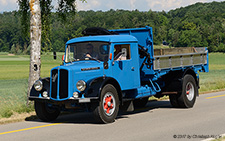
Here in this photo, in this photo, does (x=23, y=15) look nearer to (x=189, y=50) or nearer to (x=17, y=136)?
(x=189, y=50)

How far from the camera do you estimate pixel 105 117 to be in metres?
10.2

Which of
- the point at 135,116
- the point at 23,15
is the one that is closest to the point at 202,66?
the point at 135,116

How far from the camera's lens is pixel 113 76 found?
10875 mm

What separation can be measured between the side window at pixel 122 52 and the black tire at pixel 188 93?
9.11ft

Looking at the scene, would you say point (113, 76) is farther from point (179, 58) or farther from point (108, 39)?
point (179, 58)

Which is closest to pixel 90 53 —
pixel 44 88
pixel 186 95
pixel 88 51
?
pixel 88 51

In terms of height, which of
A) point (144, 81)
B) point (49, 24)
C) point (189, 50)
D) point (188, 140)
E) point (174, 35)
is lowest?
point (188, 140)

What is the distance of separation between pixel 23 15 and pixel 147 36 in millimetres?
6230

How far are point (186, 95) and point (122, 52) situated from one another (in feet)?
11.5

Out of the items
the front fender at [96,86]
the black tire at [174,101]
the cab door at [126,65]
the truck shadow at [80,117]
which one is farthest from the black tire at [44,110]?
the black tire at [174,101]

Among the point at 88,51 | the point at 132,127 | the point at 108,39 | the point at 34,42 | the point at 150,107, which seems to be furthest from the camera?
the point at 150,107

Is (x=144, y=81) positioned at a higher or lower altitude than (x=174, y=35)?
lower

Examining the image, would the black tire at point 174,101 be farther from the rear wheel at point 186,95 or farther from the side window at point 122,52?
the side window at point 122,52

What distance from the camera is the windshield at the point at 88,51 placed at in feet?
36.2
